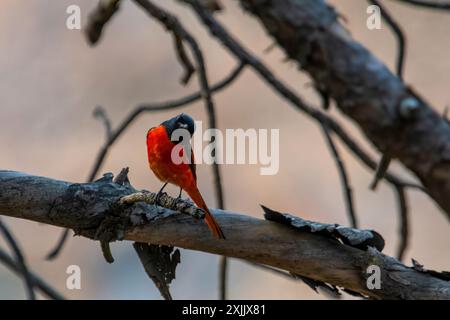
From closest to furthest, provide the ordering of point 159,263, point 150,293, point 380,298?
1. point 380,298
2. point 159,263
3. point 150,293

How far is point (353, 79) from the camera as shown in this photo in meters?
0.54

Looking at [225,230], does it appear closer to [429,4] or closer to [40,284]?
[429,4]

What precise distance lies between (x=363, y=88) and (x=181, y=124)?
2.15 feet

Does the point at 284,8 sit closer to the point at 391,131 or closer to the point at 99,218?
the point at 391,131

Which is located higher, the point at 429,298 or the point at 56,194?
the point at 56,194

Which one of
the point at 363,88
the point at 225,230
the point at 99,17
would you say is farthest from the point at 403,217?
the point at 363,88

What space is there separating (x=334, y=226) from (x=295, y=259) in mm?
82

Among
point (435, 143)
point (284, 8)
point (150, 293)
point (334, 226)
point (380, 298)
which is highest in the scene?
point (284, 8)

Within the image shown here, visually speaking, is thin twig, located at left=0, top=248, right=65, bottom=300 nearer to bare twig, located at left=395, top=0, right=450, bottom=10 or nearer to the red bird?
the red bird

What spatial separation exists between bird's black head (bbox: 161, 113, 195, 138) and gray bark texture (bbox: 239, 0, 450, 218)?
1.98 ft

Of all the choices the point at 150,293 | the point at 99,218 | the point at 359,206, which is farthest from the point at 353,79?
the point at 359,206

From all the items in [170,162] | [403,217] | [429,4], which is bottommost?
[403,217]

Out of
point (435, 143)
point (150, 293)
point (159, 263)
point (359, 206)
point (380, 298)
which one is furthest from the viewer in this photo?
point (359, 206)

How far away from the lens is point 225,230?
1.18 meters
